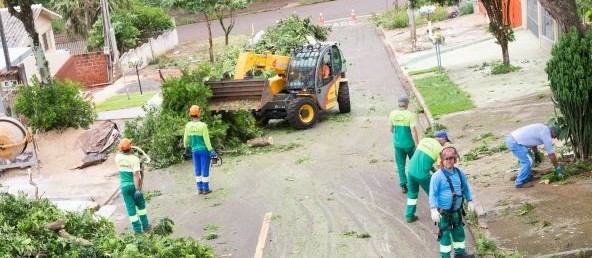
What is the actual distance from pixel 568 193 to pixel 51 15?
28.5m

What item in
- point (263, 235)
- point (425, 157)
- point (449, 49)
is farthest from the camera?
point (449, 49)

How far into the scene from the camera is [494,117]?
803 inches

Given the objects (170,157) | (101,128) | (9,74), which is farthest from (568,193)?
(9,74)

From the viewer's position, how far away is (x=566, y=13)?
14.5 metres

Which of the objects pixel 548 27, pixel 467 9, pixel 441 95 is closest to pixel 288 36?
pixel 441 95

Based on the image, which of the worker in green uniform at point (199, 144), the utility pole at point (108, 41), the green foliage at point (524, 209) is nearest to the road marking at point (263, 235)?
the worker in green uniform at point (199, 144)

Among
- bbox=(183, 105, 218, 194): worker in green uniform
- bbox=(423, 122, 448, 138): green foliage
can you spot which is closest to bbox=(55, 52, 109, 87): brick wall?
bbox=(423, 122, 448, 138): green foliage

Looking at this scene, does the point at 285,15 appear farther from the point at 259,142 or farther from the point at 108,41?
the point at 259,142

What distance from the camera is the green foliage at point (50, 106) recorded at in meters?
22.2

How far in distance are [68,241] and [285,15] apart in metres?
41.2

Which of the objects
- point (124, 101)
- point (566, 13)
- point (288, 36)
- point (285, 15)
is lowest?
point (124, 101)

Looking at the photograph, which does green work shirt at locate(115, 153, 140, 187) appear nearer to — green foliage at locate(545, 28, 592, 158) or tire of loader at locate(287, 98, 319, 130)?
green foliage at locate(545, 28, 592, 158)

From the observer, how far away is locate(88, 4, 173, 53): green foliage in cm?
4069

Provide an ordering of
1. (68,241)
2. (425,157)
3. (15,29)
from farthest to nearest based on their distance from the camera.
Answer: (15,29) → (425,157) → (68,241)
